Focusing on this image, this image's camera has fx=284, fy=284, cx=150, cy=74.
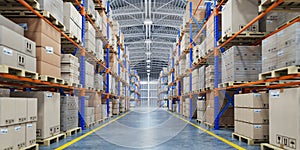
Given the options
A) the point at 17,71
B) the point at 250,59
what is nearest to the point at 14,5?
the point at 17,71

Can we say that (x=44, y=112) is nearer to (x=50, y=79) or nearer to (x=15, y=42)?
(x=50, y=79)

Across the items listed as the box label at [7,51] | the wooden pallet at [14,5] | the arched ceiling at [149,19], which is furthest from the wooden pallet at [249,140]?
the arched ceiling at [149,19]

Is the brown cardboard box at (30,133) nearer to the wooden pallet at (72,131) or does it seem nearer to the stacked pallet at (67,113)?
the stacked pallet at (67,113)

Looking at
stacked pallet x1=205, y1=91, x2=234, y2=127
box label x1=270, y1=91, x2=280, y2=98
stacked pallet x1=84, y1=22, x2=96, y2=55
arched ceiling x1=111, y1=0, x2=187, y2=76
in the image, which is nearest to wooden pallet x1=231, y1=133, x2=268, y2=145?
box label x1=270, y1=91, x2=280, y2=98

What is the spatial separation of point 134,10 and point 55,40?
48.5ft

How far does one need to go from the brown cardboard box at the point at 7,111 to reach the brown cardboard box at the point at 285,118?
3653mm

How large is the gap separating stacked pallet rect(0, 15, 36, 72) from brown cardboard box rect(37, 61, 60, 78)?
1.10 ft

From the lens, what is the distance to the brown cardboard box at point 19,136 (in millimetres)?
3836

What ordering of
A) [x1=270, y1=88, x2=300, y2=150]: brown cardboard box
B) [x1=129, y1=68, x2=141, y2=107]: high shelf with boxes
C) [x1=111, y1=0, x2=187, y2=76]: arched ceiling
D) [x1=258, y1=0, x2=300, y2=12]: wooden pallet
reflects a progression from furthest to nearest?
[x1=129, y1=68, x2=141, y2=107]: high shelf with boxes
[x1=111, y1=0, x2=187, y2=76]: arched ceiling
[x1=258, y1=0, x2=300, y2=12]: wooden pallet
[x1=270, y1=88, x2=300, y2=150]: brown cardboard box

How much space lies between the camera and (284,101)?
3936 mm

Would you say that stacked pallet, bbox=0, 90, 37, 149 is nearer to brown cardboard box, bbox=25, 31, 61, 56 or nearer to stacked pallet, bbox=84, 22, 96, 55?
brown cardboard box, bbox=25, 31, 61, 56

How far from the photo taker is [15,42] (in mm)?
4016

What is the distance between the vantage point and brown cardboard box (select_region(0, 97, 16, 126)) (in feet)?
11.4

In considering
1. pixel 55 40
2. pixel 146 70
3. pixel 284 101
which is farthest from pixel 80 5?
pixel 146 70
